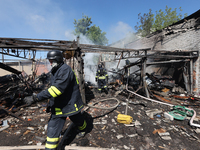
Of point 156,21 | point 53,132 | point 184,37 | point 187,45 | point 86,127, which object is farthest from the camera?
point 156,21

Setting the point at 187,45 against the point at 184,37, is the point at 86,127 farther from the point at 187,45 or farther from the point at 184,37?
the point at 184,37

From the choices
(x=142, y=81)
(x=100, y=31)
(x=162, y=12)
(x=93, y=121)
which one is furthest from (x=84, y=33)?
(x=93, y=121)

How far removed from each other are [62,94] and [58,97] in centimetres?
10

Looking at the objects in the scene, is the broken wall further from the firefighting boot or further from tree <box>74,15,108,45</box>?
tree <box>74,15,108,45</box>

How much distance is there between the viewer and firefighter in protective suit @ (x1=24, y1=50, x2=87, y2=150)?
201 centimetres

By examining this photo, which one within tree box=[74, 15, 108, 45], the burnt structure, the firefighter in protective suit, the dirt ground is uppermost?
tree box=[74, 15, 108, 45]

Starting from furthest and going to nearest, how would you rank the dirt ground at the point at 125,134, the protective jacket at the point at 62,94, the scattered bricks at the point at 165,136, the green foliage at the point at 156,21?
the green foliage at the point at 156,21, the scattered bricks at the point at 165,136, the dirt ground at the point at 125,134, the protective jacket at the point at 62,94

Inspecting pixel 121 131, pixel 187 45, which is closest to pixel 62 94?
pixel 121 131

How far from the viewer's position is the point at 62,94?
2195 millimetres

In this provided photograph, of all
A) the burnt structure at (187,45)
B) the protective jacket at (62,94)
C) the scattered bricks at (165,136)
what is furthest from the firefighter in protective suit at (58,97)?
the burnt structure at (187,45)

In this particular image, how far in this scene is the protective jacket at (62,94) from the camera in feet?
6.53

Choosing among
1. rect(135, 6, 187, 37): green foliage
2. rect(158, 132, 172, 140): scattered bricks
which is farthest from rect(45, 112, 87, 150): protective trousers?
rect(135, 6, 187, 37): green foliage

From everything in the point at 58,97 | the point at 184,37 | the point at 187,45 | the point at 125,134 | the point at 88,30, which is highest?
the point at 88,30

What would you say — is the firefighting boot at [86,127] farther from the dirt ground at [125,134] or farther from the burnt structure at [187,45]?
the burnt structure at [187,45]
